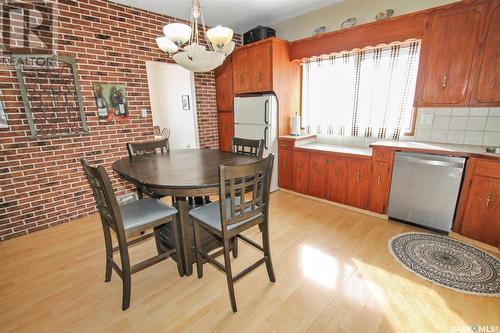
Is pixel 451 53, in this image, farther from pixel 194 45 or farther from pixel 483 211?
pixel 194 45

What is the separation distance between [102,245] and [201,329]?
157 centimetres

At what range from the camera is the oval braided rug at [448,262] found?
179 centimetres

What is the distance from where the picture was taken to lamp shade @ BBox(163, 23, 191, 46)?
5.95 ft

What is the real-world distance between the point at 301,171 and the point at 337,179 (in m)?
0.57

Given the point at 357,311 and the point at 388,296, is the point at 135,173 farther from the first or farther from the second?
the point at 388,296

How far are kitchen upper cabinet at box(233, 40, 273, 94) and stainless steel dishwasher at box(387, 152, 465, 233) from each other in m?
2.07

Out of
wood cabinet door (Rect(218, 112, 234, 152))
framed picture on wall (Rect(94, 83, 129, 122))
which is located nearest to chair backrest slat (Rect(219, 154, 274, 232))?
framed picture on wall (Rect(94, 83, 129, 122))

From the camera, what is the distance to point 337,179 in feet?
10.5

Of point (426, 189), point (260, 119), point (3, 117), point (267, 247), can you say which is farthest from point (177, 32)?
point (426, 189)

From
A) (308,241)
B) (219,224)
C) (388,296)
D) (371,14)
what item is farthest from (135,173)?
(371,14)

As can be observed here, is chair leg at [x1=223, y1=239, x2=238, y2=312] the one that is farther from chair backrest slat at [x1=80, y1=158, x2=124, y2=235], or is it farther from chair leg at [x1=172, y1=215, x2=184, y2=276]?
chair backrest slat at [x1=80, y1=158, x2=124, y2=235]

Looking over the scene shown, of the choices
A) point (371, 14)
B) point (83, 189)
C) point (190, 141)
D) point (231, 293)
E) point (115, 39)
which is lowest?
point (231, 293)

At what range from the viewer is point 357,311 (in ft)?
5.20

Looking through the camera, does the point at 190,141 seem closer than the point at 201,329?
No
